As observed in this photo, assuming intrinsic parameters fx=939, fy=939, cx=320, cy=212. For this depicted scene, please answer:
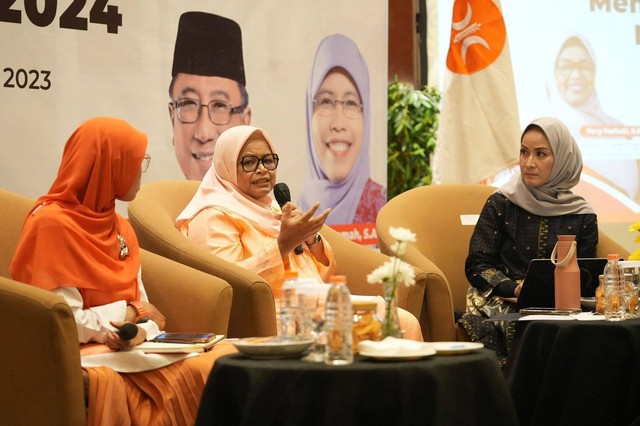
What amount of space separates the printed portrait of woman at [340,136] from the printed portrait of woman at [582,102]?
4.98 ft

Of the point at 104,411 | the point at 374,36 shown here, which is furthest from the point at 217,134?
the point at 104,411

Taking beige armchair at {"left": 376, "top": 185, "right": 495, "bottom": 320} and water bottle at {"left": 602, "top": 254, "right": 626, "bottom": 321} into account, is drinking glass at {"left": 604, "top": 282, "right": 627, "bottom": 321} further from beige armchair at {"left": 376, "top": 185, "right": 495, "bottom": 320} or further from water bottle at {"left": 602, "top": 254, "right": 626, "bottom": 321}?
beige armchair at {"left": 376, "top": 185, "right": 495, "bottom": 320}

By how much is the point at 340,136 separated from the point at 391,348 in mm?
3373

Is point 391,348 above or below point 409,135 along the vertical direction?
below

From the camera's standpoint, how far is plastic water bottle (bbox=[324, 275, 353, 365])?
2232 millimetres

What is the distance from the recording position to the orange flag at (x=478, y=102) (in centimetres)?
586

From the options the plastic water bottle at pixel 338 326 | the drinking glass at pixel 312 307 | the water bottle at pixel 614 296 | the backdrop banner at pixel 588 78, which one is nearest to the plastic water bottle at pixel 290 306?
the drinking glass at pixel 312 307

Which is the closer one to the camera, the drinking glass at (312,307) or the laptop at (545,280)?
the drinking glass at (312,307)

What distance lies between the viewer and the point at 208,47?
4930mm

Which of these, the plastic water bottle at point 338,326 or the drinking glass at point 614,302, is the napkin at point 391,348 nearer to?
the plastic water bottle at point 338,326

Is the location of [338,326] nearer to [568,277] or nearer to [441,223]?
[568,277]

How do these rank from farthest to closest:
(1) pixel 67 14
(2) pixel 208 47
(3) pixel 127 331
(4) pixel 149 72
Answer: (2) pixel 208 47, (4) pixel 149 72, (1) pixel 67 14, (3) pixel 127 331

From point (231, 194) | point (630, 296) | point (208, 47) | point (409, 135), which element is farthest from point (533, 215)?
point (409, 135)

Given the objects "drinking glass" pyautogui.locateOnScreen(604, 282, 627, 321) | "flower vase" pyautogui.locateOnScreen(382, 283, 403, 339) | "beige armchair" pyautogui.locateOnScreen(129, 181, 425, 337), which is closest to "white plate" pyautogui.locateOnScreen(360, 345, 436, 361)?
"flower vase" pyautogui.locateOnScreen(382, 283, 403, 339)
